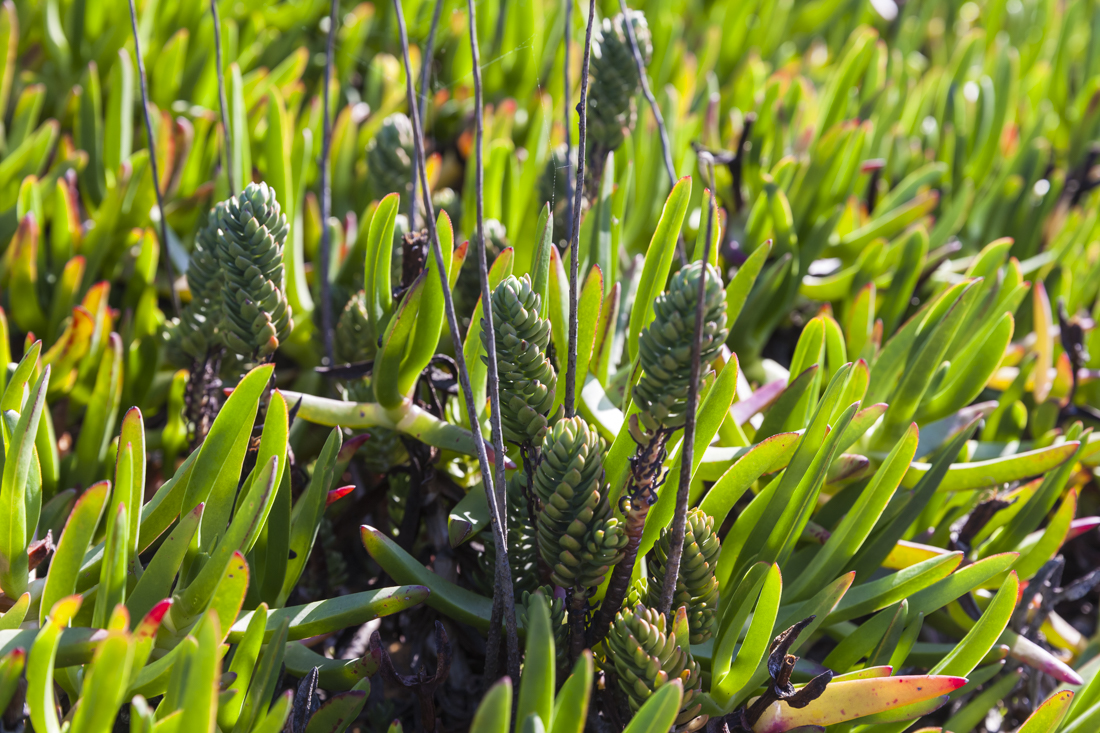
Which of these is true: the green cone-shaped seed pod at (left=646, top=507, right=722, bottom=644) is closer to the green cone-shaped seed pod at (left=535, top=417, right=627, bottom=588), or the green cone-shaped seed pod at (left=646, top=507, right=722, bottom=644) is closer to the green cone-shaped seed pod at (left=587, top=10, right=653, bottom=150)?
the green cone-shaped seed pod at (left=535, top=417, right=627, bottom=588)

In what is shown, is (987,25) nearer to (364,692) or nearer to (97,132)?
(97,132)

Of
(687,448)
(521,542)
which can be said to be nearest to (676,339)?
(687,448)

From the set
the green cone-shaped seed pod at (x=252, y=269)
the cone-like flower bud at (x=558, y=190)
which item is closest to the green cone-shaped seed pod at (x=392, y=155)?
the cone-like flower bud at (x=558, y=190)

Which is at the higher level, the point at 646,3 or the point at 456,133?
the point at 646,3

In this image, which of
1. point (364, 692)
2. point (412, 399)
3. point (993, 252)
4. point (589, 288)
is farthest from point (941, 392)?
point (364, 692)

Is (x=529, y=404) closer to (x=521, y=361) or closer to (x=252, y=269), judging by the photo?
(x=521, y=361)

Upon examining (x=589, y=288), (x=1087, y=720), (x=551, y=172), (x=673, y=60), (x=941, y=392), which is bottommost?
(x=1087, y=720)
